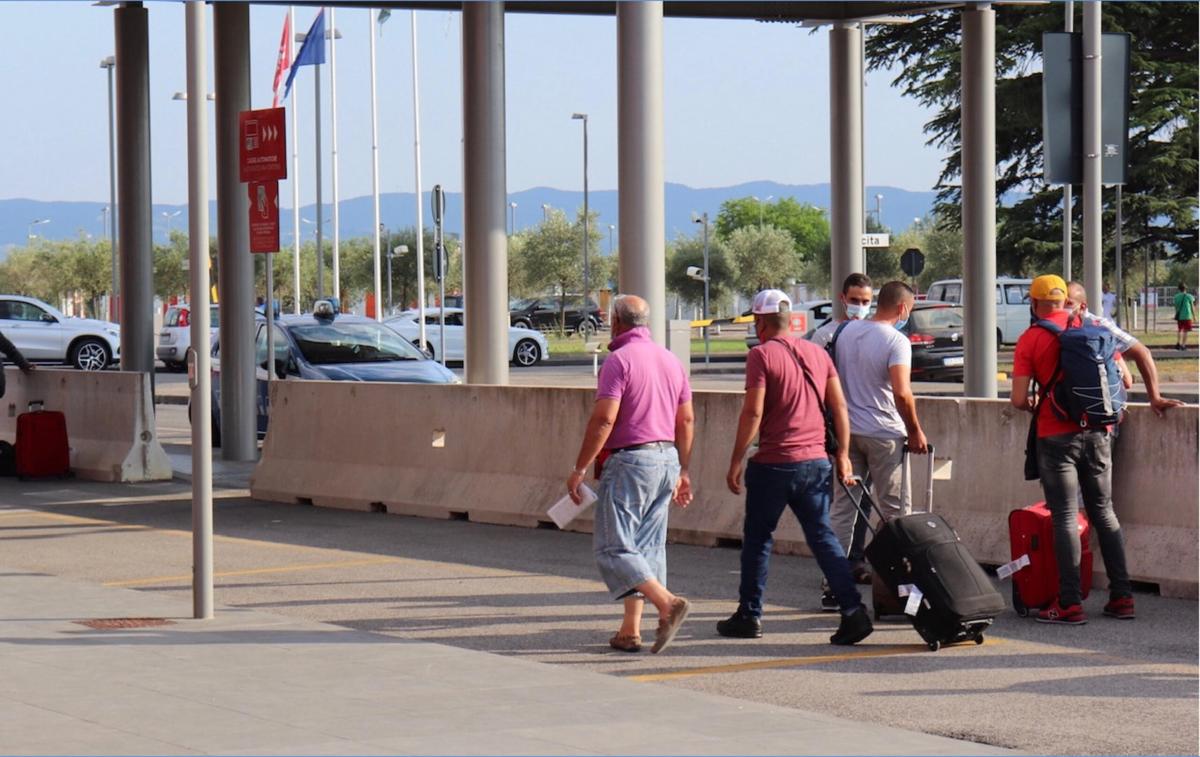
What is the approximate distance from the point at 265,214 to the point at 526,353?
31657 mm

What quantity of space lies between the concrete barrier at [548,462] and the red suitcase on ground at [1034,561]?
826 mm

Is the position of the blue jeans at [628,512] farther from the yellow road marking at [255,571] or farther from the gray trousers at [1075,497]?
the yellow road marking at [255,571]

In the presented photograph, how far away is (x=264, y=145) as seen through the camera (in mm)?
15906

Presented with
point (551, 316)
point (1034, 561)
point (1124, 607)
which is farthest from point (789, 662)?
point (551, 316)

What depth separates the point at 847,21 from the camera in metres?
24.5

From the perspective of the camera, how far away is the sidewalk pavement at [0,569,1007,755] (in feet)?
22.4

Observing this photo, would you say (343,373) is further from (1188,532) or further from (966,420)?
(1188,532)

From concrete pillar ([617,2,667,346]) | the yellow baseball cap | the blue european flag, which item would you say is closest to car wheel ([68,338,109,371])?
the blue european flag

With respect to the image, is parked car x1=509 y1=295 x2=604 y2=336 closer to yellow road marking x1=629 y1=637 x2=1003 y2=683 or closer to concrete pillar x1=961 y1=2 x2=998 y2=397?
concrete pillar x1=961 y1=2 x2=998 y2=397

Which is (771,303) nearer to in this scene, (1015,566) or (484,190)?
(1015,566)

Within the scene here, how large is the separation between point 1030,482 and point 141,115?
44.5 feet

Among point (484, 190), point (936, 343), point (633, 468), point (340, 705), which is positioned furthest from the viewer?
point (936, 343)

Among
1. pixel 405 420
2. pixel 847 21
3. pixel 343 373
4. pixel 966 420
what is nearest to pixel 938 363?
pixel 847 21

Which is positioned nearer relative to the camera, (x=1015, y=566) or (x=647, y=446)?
(x=647, y=446)
